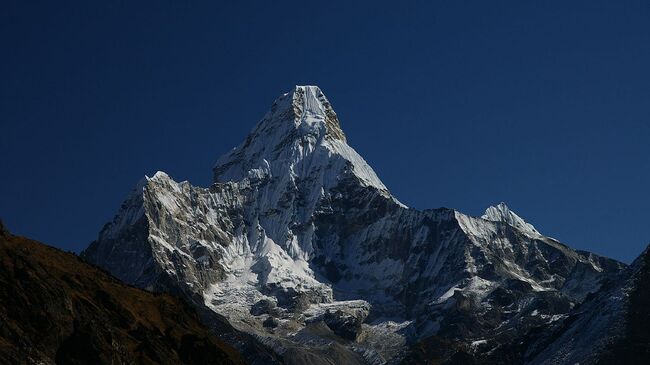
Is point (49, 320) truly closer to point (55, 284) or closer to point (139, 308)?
point (55, 284)

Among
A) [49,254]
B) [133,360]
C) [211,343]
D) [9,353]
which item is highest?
[49,254]

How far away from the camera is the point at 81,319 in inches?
6161

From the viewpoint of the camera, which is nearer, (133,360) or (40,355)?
(40,355)

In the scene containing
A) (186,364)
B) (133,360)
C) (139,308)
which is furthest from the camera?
(139,308)

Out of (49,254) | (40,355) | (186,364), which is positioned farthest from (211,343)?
(40,355)

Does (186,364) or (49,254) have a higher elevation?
(49,254)

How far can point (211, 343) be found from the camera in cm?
18225

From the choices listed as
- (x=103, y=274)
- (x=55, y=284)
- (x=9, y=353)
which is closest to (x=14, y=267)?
(x=55, y=284)

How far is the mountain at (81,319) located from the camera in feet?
477

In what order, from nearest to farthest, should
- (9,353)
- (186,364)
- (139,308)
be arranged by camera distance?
(9,353) < (186,364) < (139,308)

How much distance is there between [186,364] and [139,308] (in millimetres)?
15867

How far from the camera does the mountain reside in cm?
14525

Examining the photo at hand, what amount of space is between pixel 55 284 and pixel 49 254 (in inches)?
1110

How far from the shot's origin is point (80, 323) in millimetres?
152125
